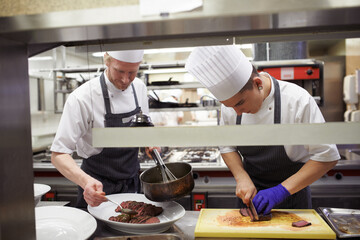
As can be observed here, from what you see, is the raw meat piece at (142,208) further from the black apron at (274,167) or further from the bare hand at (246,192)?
the black apron at (274,167)

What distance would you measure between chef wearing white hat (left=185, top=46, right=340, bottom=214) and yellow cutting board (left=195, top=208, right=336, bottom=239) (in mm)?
89

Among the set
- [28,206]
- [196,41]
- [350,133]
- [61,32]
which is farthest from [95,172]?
[350,133]

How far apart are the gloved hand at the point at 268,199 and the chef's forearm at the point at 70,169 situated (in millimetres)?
882

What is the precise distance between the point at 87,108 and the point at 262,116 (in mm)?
1008

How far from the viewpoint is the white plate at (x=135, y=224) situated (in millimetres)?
1350

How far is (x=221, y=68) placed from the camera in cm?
145

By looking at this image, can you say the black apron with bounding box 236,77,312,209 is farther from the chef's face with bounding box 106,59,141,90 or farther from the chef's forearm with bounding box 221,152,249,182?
the chef's face with bounding box 106,59,141,90

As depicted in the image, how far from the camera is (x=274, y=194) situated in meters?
1.52

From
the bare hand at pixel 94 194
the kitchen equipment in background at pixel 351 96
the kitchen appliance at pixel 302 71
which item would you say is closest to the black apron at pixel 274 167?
the bare hand at pixel 94 194

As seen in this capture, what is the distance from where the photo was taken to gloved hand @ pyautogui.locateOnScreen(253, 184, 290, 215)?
1.46 metres

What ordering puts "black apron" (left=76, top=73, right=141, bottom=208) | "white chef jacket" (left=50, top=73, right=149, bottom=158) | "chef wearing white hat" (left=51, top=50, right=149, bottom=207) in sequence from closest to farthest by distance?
1. "chef wearing white hat" (left=51, top=50, right=149, bottom=207)
2. "white chef jacket" (left=50, top=73, right=149, bottom=158)
3. "black apron" (left=76, top=73, right=141, bottom=208)

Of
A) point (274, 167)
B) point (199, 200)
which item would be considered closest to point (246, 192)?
point (274, 167)

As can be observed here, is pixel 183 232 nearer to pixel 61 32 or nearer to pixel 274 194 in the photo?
pixel 274 194

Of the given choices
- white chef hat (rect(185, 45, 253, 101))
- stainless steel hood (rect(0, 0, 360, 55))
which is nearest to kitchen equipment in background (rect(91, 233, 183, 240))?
white chef hat (rect(185, 45, 253, 101))
